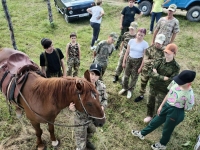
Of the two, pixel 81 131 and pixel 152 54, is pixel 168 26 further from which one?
pixel 81 131

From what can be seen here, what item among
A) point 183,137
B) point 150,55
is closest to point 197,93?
point 183,137

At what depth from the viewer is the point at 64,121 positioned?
4.11 m

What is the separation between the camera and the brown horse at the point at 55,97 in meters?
2.43

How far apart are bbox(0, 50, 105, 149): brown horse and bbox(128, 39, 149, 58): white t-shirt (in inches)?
79.3

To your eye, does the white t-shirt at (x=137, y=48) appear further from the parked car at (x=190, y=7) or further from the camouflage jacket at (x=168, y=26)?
the parked car at (x=190, y=7)

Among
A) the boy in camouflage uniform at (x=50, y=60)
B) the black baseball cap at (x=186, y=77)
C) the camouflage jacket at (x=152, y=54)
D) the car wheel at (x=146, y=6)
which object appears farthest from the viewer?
the car wheel at (x=146, y=6)

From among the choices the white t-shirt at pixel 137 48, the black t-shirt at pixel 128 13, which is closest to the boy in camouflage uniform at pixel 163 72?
the white t-shirt at pixel 137 48

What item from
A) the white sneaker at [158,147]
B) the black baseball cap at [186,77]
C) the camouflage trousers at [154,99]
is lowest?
the white sneaker at [158,147]

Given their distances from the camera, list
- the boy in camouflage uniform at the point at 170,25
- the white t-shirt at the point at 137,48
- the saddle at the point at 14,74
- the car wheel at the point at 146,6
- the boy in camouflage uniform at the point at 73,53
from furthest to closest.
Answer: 1. the car wheel at the point at 146,6
2. the boy in camouflage uniform at the point at 170,25
3. the boy in camouflage uniform at the point at 73,53
4. the white t-shirt at the point at 137,48
5. the saddle at the point at 14,74

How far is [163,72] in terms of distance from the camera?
349cm

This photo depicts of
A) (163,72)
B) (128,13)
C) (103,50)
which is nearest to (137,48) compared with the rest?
(103,50)

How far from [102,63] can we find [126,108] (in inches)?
47.0

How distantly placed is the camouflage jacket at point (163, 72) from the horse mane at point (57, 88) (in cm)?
154

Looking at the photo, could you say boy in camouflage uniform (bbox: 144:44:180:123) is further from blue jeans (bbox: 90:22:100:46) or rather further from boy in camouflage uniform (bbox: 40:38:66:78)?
blue jeans (bbox: 90:22:100:46)
